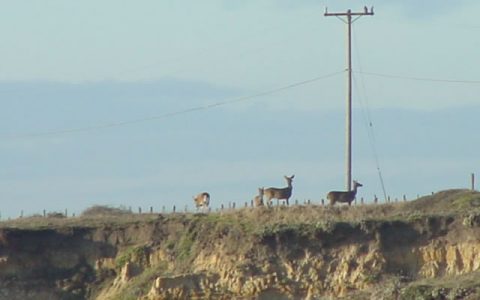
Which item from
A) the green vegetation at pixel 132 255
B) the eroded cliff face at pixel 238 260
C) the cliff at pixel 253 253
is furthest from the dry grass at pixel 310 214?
the green vegetation at pixel 132 255

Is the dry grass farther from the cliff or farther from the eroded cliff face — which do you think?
the eroded cliff face

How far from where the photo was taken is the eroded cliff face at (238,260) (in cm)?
7200

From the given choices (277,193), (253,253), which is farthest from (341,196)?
(253,253)

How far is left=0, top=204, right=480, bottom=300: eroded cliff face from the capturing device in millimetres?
72000

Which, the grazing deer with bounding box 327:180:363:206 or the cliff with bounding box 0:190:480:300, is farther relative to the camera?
the grazing deer with bounding box 327:180:363:206

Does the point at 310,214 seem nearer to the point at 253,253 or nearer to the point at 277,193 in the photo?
the point at 253,253

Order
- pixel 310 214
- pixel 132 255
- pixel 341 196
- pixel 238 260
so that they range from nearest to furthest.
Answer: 1. pixel 238 260
2. pixel 310 214
3. pixel 132 255
4. pixel 341 196

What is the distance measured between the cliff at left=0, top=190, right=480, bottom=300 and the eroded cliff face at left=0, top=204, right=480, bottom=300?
1.4 inches

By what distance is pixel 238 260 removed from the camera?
241 feet

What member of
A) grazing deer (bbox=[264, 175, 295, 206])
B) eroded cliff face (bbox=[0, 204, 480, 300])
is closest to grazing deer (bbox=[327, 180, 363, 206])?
grazing deer (bbox=[264, 175, 295, 206])

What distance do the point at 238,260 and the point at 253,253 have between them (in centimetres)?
61

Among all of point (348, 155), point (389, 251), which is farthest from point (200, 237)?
point (348, 155)

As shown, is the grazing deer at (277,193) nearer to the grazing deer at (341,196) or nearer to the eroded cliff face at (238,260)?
the grazing deer at (341,196)

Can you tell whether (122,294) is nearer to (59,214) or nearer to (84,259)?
(84,259)
